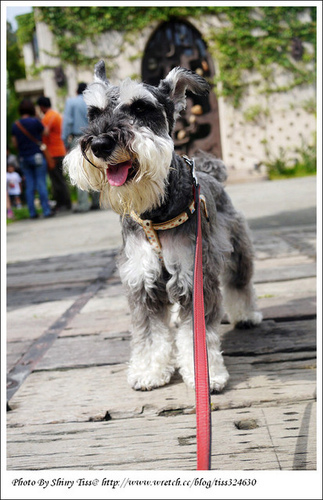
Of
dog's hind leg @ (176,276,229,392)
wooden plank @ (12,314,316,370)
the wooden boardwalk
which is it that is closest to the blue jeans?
the wooden boardwalk

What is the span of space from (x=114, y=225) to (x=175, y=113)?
6221mm

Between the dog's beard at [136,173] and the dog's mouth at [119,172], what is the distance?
3 centimetres

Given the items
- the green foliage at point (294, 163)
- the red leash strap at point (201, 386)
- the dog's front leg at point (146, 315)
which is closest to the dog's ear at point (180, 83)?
the dog's front leg at point (146, 315)

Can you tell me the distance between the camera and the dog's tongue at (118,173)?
2209mm

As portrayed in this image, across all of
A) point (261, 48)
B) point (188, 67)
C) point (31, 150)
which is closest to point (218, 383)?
point (31, 150)

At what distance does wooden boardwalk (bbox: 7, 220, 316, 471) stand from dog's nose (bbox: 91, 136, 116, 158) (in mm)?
1300

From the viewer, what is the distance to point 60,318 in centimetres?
404

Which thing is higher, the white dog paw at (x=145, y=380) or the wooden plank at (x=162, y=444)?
the white dog paw at (x=145, y=380)

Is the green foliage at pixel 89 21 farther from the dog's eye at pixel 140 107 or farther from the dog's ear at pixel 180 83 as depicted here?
the dog's eye at pixel 140 107

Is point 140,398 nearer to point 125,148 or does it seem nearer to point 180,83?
point 125,148

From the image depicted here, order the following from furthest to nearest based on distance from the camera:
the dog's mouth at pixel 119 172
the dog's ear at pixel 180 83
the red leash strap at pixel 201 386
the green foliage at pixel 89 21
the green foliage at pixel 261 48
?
the green foliage at pixel 261 48
the green foliage at pixel 89 21
the dog's ear at pixel 180 83
the dog's mouth at pixel 119 172
the red leash strap at pixel 201 386

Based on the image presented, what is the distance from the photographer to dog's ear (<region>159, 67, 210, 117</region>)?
2.49m

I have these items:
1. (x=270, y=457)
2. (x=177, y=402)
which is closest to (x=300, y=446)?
(x=270, y=457)

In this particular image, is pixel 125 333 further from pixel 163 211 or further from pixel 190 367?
pixel 163 211
